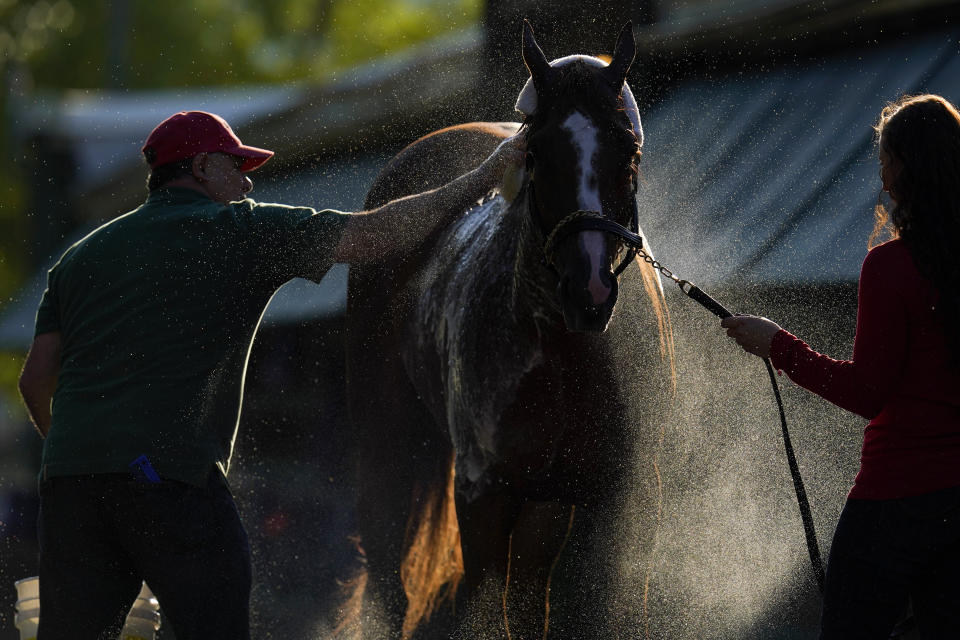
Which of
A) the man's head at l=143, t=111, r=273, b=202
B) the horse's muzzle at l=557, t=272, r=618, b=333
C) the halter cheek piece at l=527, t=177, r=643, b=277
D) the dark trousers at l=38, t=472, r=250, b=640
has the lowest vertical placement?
the dark trousers at l=38, t=472, r=250, b=640

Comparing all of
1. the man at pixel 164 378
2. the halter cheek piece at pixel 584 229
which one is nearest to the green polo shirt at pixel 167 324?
the man at pixel 164 378

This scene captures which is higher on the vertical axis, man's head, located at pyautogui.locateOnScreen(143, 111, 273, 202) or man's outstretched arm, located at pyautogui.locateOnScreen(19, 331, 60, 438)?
man's head, located at pyautogui.locateOnScreen(143, 111, 273, 202)

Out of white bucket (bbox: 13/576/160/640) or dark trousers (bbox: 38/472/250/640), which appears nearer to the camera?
dark trousers (bbox: 38/472/250/640)

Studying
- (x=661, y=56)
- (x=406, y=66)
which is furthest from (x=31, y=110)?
(x=661, y=56)

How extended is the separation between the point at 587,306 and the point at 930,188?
Answer: 0.92m

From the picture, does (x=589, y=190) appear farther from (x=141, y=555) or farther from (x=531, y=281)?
(x=141, y=555)

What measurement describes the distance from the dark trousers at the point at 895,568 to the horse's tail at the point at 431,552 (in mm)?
2895

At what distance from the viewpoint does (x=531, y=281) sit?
3414mm

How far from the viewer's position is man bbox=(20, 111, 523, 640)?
273 cm

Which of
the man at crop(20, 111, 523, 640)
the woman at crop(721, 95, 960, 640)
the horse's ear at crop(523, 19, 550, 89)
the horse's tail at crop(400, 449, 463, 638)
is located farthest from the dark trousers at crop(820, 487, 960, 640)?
the horse's tail at crop(400, 449, 463, 638)

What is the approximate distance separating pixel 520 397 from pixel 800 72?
3973mm

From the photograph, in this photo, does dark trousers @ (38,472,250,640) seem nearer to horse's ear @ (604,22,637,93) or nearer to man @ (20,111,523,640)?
man @ (20,111,523,640)

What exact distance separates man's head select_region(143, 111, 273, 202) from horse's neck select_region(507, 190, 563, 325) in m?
0.90

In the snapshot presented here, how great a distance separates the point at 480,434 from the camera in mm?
3746
